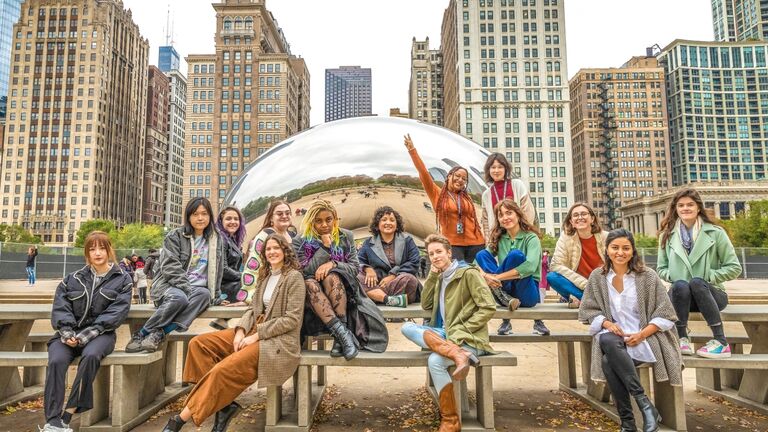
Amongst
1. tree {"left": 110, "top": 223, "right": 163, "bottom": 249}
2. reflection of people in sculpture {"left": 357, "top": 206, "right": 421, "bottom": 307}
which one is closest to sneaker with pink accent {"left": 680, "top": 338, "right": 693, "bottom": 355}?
reflection of people in sculpture {"left": 357, "top": 206, "right": 421, "bottom": 307}

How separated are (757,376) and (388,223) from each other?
12.4ft

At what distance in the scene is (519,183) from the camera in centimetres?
482

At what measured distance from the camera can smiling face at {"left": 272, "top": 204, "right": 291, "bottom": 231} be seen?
4711mm

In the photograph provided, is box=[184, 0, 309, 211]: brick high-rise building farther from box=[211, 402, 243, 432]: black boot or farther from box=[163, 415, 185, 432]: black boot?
box=[163, 415, 185, 432]: black boot

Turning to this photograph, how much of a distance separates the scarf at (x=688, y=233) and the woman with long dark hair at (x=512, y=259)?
1213 mm

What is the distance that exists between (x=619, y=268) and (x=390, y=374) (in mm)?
3040

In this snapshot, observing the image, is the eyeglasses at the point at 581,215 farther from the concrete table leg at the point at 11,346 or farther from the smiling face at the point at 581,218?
the concrete table leg at the point at 11,346

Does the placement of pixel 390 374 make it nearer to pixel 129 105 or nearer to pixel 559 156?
pixel 559 156

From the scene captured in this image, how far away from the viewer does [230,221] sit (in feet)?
15.8

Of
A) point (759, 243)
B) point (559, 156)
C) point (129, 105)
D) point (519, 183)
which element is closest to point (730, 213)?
point (559, 156)

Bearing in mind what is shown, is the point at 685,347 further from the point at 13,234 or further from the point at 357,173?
the point at 13,234

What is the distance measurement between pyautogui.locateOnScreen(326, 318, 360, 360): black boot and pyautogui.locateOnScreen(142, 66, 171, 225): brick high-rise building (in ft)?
414

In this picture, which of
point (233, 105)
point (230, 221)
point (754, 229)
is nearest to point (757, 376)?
point (230, 221)

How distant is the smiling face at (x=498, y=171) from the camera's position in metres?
4.77
